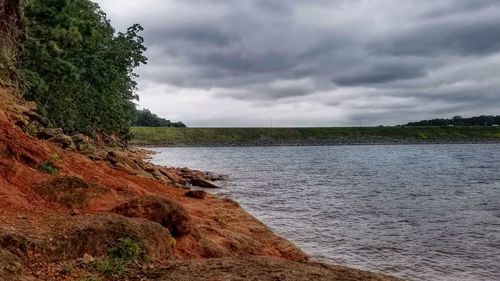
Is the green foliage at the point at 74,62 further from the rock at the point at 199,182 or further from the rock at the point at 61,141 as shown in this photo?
the rock at the point at 199,182

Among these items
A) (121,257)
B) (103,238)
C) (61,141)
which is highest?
(61,141)

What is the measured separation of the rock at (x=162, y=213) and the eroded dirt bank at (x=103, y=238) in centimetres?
2

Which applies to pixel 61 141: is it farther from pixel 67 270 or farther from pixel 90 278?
pixel 90 278

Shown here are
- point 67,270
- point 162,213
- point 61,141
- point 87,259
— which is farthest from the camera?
point 61,141

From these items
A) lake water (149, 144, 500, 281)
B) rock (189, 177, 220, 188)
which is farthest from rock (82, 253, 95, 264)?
rock (189, 177, 220, 188)

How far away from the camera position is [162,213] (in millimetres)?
10211

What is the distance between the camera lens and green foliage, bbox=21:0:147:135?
1033 inches

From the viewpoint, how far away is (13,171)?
11.2 m

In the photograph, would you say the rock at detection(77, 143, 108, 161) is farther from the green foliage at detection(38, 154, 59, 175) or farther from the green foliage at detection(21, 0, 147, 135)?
the green foliage at detection(38, 154, 59, 175)

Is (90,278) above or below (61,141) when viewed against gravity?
below

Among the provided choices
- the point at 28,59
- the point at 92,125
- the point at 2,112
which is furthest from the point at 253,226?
the point at 92,125

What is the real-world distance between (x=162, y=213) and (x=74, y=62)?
24.8 metres

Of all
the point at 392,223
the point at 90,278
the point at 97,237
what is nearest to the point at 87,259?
the point at 97,237

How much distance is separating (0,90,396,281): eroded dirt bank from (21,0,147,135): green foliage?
A: 43.3 ft
